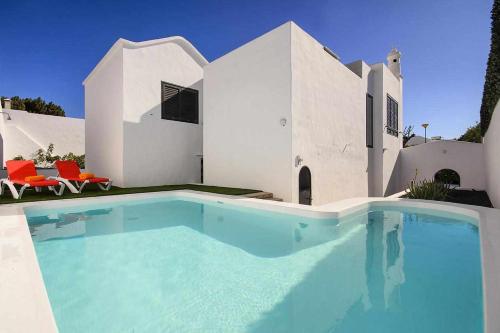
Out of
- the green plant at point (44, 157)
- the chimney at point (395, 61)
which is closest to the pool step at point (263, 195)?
the chimney at point (395, 61)

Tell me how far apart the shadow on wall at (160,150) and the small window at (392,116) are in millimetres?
12652

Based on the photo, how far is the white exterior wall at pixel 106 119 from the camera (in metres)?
11.9

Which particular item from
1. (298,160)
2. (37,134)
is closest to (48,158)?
(37,134)

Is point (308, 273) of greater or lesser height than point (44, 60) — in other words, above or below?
below

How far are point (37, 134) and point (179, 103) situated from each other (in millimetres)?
16562

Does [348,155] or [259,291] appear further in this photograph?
[348,155]

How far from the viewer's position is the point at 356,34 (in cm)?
Result: 1166

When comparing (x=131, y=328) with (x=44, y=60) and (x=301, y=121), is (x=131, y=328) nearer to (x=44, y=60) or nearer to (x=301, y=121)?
(x=301, y=121)

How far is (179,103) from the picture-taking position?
13.9 m

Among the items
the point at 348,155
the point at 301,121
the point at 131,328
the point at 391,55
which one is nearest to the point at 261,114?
the point at 301,121

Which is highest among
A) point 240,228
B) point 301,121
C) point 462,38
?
point 462,38

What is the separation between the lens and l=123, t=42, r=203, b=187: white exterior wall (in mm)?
11789

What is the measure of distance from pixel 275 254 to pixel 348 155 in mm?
10230

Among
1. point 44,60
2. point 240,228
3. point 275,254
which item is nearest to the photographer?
point 275,254
